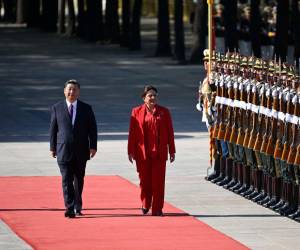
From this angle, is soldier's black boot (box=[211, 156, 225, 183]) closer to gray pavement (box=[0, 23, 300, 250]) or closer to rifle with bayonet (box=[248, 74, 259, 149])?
gray pavement (box=[0, 23, 300, 250])

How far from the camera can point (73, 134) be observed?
19000 mm

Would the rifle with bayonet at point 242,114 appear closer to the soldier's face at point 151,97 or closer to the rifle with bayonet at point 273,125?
the rifle with bayonet at point 273,125

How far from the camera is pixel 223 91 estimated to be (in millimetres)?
21484

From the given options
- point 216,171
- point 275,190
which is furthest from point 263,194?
point 216,171

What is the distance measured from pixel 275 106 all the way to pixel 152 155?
161 cm

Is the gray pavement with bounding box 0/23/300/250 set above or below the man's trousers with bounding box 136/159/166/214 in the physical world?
below

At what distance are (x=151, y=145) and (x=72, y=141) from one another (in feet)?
3.24

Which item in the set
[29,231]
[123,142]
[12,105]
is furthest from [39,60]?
[29,231]

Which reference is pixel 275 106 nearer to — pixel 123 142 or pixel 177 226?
pixel 177 226

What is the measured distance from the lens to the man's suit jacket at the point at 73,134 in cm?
1895

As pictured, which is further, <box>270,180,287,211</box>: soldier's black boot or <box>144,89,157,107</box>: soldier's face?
<box>270,180,287,211</box>: soldier's black boot

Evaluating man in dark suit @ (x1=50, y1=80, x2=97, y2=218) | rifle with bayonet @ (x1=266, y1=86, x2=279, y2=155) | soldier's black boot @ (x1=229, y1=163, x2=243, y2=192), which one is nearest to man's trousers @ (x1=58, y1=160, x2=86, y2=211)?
man in dark suit @ (x1=50, y1=80, x2=97, y2=218)

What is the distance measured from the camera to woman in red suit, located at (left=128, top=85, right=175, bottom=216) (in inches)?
754

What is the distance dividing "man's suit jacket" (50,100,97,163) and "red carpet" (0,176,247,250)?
777 mm
